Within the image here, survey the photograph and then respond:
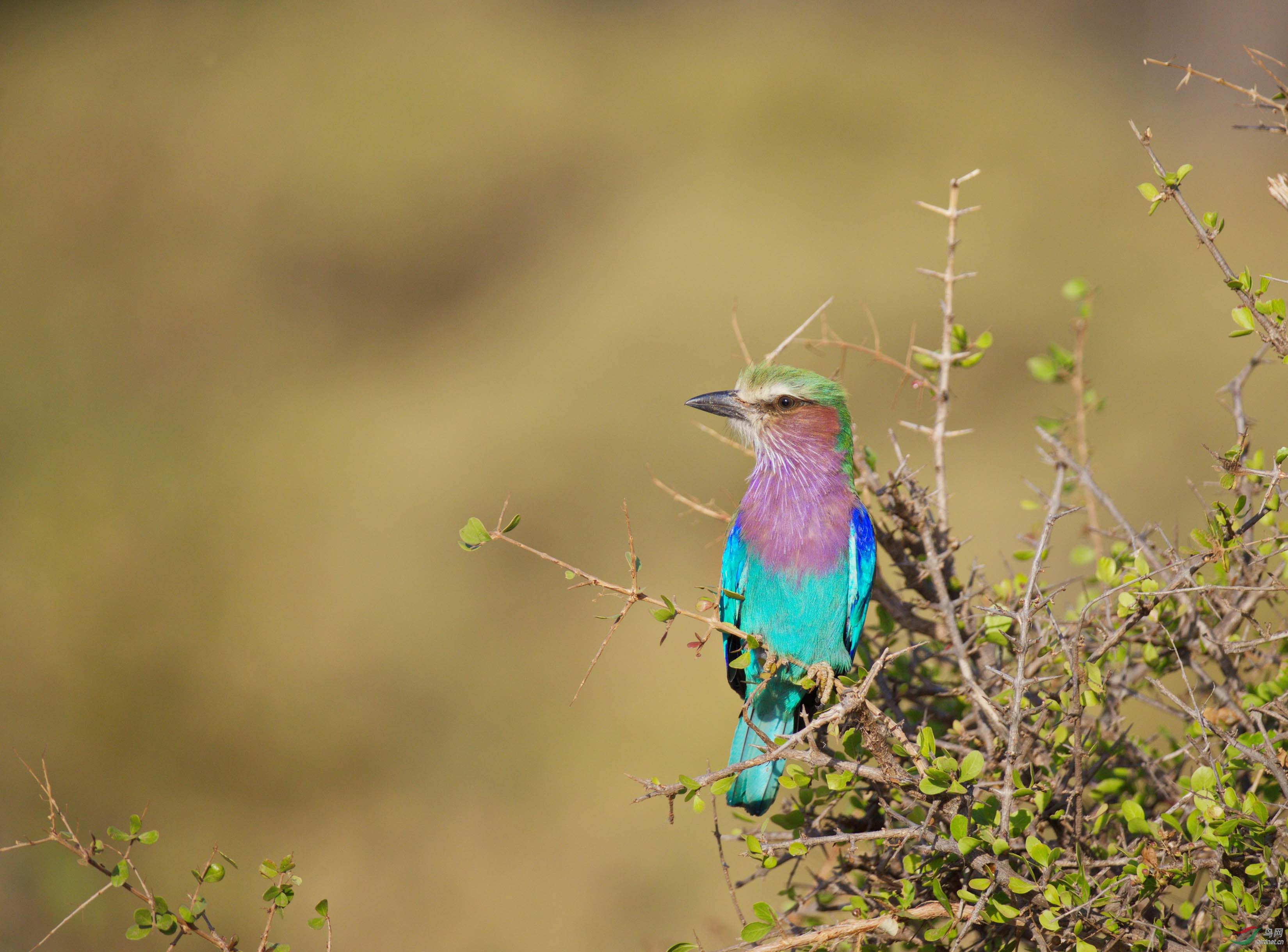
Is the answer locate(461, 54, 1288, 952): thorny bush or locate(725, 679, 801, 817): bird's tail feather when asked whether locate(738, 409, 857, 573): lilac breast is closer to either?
locate(461, 54, 1288, 952): thorny bush

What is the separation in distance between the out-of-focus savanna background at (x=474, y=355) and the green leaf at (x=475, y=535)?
4.70 metres

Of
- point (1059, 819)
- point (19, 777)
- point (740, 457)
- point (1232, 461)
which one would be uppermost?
point (740, 457)

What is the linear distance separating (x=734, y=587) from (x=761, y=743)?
48cm

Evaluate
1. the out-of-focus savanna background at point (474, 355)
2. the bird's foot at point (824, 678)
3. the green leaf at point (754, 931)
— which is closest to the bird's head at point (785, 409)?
the bird's foot at point (824, 678)

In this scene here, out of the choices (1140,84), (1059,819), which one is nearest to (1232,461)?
(1059,819)

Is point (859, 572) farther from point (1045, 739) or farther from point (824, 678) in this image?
point (1045, 739)

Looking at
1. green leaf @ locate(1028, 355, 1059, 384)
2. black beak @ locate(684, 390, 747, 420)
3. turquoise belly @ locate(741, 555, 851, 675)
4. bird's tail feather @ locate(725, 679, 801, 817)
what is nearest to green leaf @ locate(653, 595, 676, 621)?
bird's tail feather @ locate(725, 679, 801, 817)

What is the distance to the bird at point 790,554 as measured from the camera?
8.63 ft

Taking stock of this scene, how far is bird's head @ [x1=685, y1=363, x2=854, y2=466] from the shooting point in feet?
9.46

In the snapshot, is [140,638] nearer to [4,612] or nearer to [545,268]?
[4,612]

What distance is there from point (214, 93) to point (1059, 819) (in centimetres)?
936

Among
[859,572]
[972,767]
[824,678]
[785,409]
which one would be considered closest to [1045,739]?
[972,767]

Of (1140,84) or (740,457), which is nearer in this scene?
(740,457)

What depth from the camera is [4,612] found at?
648cm
